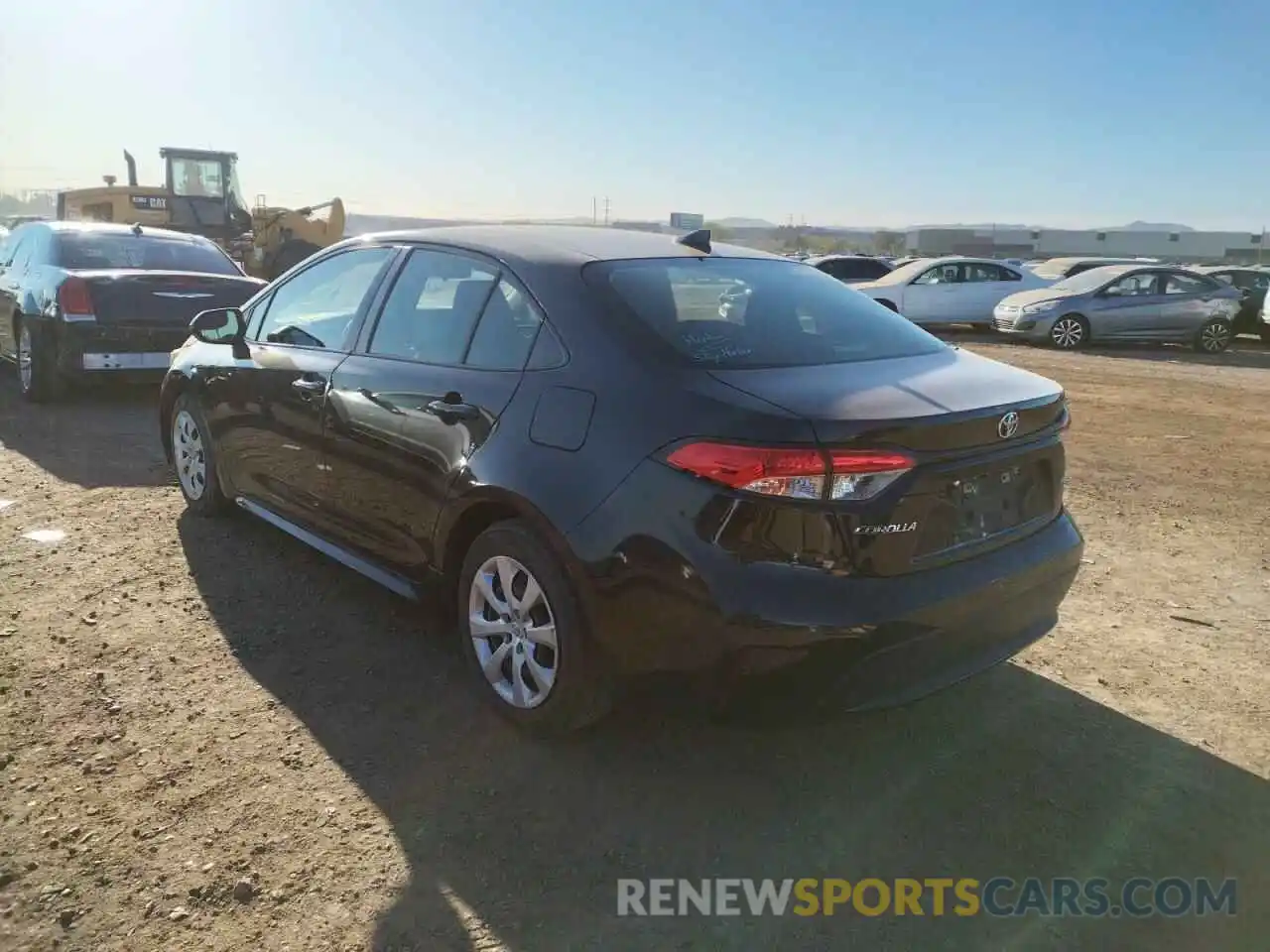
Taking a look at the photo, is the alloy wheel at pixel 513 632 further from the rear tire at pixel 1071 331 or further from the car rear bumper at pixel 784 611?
the rear tire at pixel 1071 331

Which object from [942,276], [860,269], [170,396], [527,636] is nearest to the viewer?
[527,636]

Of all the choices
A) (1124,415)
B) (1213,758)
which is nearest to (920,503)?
(1213,758)

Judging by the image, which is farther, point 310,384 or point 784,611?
point 310,384

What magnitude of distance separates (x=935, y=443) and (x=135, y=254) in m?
8.45

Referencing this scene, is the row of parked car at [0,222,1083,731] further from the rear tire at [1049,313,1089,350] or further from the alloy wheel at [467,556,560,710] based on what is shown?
the rear tire at [1049,313,1089,350]

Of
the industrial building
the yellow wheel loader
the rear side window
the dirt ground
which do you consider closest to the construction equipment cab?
the yellow wheel loader

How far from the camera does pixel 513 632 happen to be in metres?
3.22

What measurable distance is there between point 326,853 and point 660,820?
3.10 feet

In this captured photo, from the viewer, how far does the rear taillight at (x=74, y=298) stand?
773 cm

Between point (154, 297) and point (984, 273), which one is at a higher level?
point (984, 273)

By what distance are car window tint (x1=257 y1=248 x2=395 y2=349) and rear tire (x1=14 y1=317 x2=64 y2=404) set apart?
441 centimetres

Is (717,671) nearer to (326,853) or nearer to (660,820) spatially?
(660,820)

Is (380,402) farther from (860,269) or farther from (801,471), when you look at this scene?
(860,269)

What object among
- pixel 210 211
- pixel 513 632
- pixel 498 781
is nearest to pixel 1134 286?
pixel 513 632
